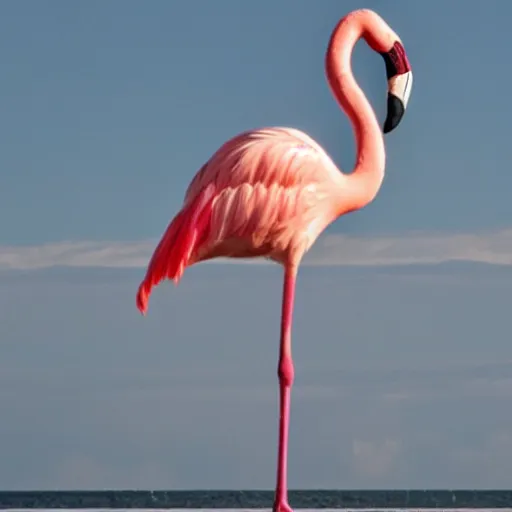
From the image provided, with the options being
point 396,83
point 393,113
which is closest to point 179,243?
point 393,113

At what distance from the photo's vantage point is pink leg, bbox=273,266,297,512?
9.64m

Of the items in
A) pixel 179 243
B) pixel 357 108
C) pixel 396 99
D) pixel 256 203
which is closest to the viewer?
pixel 256 203

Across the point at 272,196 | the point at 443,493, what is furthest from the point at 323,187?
the point at 443,493

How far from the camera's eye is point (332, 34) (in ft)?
32.9

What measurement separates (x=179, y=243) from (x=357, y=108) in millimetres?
1436

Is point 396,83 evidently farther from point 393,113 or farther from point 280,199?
point 280,199

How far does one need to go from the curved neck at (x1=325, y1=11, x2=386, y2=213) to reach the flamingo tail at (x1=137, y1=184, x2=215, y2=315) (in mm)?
1009

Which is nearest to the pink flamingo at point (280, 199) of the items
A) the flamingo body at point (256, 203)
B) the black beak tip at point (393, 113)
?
the flamingo body at point (256, 203)

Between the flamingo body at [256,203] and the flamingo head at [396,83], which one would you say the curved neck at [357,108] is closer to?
the flamingo head at [396,83]

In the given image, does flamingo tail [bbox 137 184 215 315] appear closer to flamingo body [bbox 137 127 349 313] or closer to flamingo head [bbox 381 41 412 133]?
flamingo body [bbox 137 127 349 313]

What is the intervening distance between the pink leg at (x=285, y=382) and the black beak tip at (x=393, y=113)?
1.19m

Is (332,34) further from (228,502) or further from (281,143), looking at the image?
(228,502)

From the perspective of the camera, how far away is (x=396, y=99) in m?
10.1

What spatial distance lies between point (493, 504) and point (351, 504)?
107 centimetres
